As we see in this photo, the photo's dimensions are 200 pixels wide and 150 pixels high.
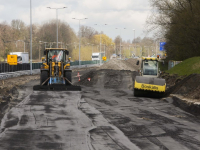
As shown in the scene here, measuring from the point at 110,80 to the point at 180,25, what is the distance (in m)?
11.3

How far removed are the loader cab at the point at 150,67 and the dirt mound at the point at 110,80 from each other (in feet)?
20.8

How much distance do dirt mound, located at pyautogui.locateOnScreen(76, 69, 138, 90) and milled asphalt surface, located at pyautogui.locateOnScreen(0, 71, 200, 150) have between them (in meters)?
12.3

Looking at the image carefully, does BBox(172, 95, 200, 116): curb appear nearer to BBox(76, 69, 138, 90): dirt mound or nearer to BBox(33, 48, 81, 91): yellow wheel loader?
BBox(33, 48, 81, 91): yellow wheel loader

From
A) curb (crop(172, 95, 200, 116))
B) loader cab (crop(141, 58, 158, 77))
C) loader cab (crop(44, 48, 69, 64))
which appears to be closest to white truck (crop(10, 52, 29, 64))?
loader cab (crop(44, 48, 69, 64))

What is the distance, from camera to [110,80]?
35.2 m

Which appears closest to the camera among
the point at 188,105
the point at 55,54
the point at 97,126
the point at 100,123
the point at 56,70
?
the point at 97,126

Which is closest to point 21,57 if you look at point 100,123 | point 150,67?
point 150,67

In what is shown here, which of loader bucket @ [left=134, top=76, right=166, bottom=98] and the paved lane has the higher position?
loader bucket @ [left=134, top=76, right=166, bottom=98]

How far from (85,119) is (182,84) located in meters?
12.5

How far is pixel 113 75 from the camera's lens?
123 ft

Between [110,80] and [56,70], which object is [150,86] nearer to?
[56,70]

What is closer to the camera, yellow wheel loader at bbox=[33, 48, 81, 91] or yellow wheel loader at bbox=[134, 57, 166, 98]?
yellow wheel loader at bbox=[134, 57, 166, 98]

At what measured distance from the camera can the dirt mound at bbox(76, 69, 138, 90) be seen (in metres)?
32.9

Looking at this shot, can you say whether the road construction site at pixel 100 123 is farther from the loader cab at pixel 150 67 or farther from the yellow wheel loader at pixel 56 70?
the yellow wheel loader at pixel 56 70
